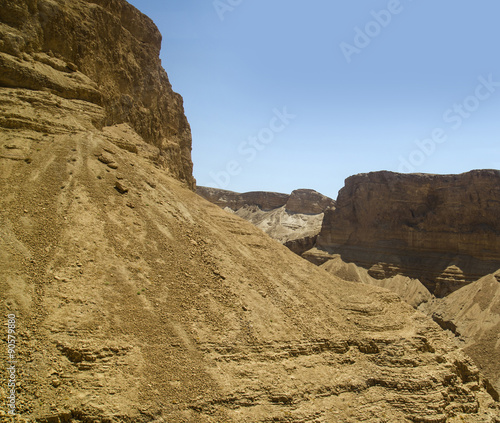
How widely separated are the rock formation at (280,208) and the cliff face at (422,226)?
16102 mm

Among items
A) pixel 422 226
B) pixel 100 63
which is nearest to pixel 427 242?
pixel 422 226

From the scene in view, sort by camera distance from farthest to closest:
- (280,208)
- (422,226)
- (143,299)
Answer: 1. (280,208)
2. (422,226)
3. (143,299)

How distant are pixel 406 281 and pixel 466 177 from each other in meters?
15.5

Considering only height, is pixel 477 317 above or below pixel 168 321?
below

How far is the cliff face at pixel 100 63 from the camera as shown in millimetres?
16281

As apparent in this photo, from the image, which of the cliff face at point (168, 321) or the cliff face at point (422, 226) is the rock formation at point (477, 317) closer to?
the cliff face at point (422, 226)

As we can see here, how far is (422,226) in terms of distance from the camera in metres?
51.1

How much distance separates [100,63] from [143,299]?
15157mm

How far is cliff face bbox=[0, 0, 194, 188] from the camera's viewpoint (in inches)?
641

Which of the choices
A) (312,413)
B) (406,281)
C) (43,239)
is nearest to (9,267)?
(43,239)

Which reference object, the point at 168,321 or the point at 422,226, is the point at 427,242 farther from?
the point at 168,321

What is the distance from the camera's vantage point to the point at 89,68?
19.8m

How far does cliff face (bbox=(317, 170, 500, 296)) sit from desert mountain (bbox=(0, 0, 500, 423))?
32.3m

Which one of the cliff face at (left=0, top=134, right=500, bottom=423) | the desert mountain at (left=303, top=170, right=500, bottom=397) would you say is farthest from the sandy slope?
the desert mountain at (left=303, top=170, right=500, bottom=397)
